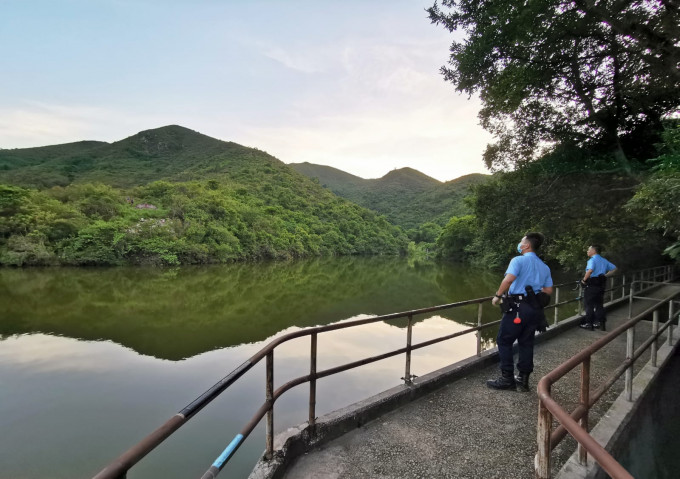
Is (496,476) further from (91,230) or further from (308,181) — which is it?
(308,181)

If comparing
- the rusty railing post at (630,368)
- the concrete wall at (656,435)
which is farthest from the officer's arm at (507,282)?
the concrete wall at (656,435)

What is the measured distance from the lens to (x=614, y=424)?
10.0 ft

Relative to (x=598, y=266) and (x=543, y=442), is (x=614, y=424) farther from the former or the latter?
(x=598, y=266)

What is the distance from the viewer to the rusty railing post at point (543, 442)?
1.66 meters

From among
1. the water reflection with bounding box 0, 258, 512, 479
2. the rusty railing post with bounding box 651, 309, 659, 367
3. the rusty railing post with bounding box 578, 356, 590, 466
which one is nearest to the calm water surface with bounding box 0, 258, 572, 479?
the water reflection with bounding box 0, 258, 512, 479

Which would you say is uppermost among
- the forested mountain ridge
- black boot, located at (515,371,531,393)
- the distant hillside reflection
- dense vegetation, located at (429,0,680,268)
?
the forested mountain ridge

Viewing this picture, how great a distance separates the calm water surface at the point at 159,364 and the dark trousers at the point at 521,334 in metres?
3.40

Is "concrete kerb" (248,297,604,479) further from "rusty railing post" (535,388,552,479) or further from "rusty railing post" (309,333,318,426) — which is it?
"rusty railing post" (535,388,552,479)

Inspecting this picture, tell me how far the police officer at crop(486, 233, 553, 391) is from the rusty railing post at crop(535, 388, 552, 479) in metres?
2.13

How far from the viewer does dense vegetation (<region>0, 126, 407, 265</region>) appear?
28.0m

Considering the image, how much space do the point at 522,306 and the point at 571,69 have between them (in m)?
9.18

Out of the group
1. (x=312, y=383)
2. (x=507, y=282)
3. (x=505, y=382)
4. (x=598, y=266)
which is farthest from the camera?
(x=598, y=266)

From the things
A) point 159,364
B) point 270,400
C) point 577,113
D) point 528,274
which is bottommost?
point 159,364

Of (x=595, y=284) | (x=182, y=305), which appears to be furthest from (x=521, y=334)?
(x=182, y=305)
